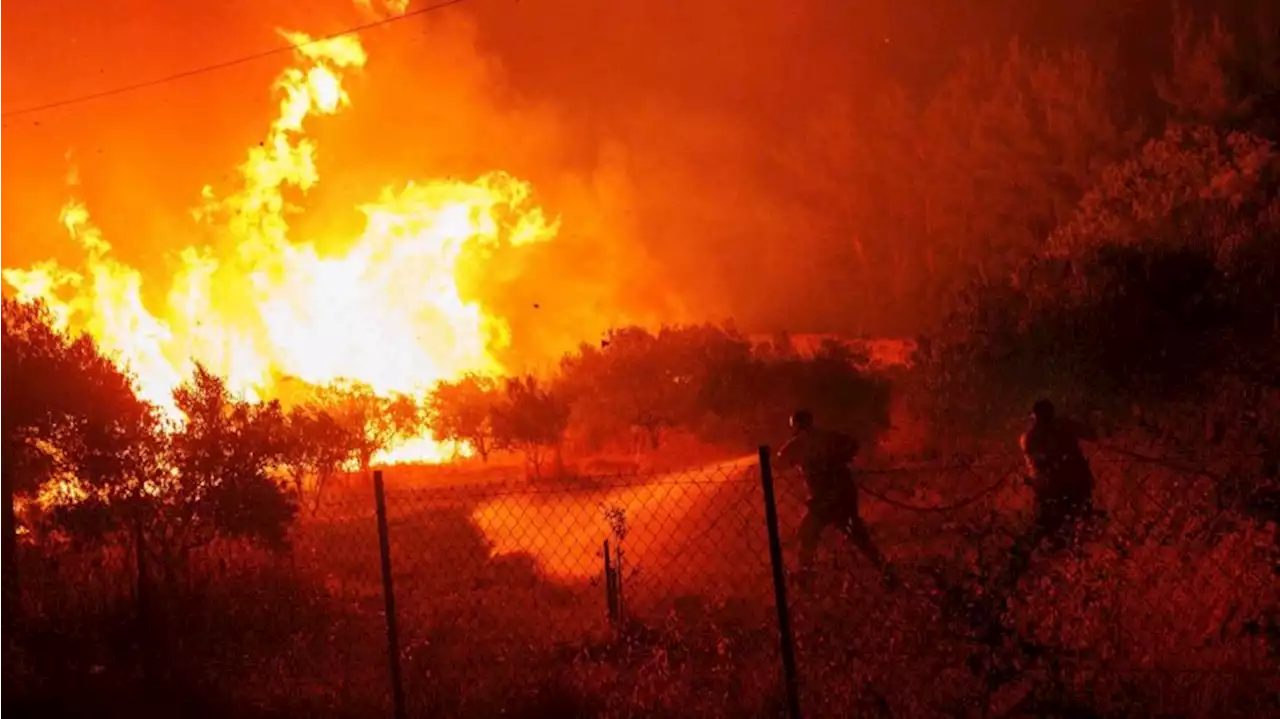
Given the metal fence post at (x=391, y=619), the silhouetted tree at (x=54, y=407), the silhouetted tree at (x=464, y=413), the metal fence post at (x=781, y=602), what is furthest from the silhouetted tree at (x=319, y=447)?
the metal fence post at (x=781, y=602)

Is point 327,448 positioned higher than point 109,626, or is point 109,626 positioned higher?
point 327,448

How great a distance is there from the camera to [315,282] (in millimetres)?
28984

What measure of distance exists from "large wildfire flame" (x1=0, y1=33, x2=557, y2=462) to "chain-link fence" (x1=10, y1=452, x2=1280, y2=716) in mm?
17049

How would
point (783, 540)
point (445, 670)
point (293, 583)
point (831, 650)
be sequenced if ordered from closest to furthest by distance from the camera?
point (831, 650)
point (445, 670)
point (293, 583)
point (783, 540)

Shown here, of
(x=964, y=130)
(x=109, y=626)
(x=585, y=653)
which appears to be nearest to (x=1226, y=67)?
(x=964, y=130)

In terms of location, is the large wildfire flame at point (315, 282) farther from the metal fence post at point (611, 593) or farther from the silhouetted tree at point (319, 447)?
the metal fence post at point (611, 593)

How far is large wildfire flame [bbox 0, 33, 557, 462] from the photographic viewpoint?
27.4 m

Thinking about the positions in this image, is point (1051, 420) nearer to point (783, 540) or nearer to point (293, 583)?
point (783, 540)

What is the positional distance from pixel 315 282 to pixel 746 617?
23.5m

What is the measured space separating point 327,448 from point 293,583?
37.3 feet

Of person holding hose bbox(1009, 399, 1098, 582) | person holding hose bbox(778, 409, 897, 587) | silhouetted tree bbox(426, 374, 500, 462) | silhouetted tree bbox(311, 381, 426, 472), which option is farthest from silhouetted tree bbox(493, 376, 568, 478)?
person holding hose bbox(1009, 399, 1098, 582)

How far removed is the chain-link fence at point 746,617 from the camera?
4859 millimetres

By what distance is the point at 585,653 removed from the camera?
287 inches

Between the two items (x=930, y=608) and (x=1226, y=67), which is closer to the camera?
(x=930, y=608)
